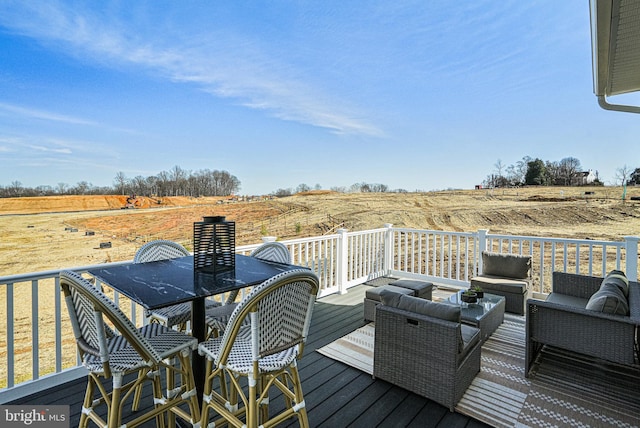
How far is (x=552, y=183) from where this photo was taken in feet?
42.4

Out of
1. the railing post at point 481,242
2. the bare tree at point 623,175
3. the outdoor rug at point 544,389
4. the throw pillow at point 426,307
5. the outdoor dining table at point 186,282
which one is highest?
the bare tree at point 623,175

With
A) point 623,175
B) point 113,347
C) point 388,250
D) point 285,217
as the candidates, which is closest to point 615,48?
point 113,347

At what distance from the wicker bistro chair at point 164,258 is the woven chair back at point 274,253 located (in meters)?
0.68

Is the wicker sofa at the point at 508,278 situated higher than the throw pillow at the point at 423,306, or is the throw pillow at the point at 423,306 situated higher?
the throw pillow at the point at 423,306

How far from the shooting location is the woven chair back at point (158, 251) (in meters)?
Answer: 2.79

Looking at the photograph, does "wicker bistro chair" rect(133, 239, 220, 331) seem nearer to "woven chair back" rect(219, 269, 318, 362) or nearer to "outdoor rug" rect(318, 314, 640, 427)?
"woven chair back" rect(219, 269, 318, 362)

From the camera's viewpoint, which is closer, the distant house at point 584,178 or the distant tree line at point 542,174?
the distant house at point 584,178

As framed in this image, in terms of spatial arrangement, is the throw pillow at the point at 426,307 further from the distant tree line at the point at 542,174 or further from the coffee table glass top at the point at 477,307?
the distant tree line at the point at 542,174

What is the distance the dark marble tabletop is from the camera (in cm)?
161

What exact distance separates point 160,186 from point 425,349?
10557 mm

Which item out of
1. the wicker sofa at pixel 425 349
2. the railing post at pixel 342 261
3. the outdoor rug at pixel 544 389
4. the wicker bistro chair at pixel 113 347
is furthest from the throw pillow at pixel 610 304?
the railing post at pixel 342 261

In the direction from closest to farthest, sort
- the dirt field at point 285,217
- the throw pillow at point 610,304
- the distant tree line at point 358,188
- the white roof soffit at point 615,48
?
the white roof soffit at point 615,48
the throw pillow at point 610,304
the dirt field at point 285,217
the distant tree line at point 358,188
